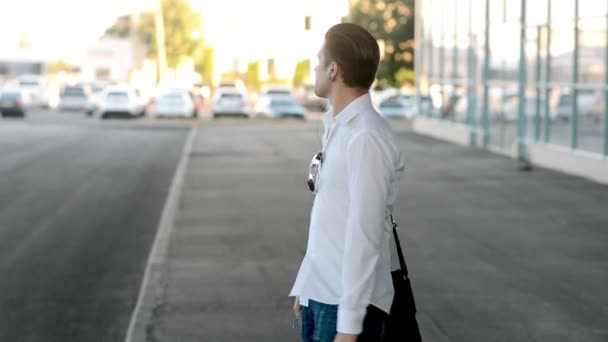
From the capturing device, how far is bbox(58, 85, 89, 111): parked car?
65.9 metres

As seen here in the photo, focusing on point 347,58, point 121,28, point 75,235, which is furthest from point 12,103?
point 121,28

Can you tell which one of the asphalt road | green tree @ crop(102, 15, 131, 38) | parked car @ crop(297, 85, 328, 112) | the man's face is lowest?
parked car @ crop(297, 85, 328, 112)

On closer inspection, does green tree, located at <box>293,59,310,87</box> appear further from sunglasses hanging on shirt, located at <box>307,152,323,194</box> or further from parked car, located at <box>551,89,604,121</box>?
sunglasses hanging on shirt, located at <box>307,152,323,194</box>

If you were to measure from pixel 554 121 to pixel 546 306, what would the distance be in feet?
49.3

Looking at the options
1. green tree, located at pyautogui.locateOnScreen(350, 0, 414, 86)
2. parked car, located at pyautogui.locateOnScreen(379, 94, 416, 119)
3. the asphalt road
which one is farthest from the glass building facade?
parked car, located at pyautogui.locateOnScreen(379, 94, 416, 119)

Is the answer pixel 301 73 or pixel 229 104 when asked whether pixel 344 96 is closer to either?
pixel 229 104

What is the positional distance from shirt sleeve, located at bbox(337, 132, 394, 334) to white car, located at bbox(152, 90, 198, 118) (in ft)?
168

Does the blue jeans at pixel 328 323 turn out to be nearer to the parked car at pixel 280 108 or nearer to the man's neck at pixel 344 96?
the man's neck at pixel 344 96

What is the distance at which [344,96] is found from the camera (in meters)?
3.89

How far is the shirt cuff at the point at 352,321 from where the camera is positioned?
3748 mm

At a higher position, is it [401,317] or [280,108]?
[401,317]

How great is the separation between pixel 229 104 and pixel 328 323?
5172 centimetres

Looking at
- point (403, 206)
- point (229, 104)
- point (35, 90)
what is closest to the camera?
point (403, 206)

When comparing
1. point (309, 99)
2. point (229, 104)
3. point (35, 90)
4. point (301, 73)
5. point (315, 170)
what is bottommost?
point (309, 99)
